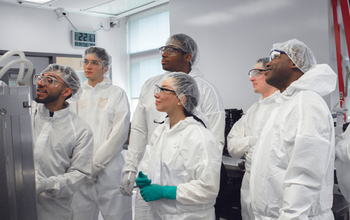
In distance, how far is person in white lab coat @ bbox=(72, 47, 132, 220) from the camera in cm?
245

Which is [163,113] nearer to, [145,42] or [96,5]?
[96,5]

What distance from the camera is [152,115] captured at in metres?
2.32

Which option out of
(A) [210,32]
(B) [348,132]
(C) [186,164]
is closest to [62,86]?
(C) [186,164]

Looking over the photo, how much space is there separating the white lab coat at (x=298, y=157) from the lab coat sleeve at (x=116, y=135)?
123cm

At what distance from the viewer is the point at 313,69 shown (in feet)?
5.04

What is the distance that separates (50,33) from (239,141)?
443 cm

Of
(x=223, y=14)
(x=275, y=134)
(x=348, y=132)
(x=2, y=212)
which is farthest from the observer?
(x=223, y=14)

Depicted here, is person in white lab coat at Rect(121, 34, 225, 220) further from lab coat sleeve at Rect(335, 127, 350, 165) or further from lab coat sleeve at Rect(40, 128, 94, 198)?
lab coat sleeve at Rect(335, 127, 350, 165)

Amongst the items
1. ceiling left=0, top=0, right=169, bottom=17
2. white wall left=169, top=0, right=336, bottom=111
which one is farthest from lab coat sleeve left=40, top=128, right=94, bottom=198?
ceiling left=0, top=0, right=169, bottom=17

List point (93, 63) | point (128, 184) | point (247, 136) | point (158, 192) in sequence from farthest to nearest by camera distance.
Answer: point (93, 63) → point (247, 136) → point (128, 184) → point (158, 192)

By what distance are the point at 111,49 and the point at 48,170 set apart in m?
4.82

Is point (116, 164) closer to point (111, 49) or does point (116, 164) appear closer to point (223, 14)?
point (223, 14)

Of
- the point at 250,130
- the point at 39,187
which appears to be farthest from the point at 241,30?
the point at 39,187

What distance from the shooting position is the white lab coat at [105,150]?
2.45 m
